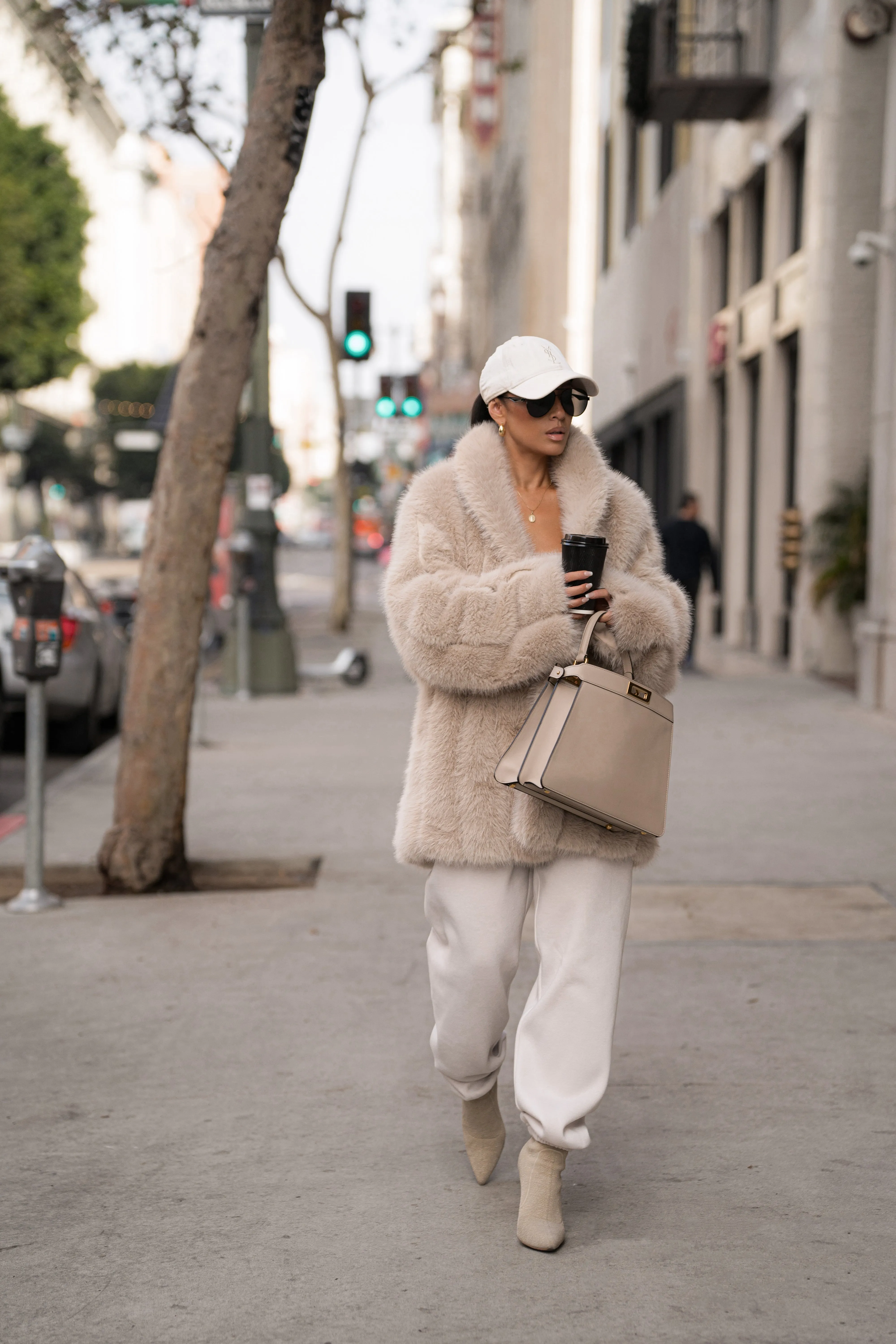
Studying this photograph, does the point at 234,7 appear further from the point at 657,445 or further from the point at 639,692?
the point at 657,445

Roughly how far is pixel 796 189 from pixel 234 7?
1198 cm

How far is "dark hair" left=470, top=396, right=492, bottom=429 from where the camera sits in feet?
12.5

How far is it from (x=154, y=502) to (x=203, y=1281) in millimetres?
4413

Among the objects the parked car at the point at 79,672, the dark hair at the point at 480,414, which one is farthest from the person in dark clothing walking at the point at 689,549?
the dark hair at the point at 480,414

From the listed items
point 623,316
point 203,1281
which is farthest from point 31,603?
point 623,316

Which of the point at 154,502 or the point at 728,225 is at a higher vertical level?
the point at 728,225

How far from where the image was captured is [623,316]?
3259 cm

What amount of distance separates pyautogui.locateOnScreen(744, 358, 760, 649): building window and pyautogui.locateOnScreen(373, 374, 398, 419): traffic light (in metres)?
4.57

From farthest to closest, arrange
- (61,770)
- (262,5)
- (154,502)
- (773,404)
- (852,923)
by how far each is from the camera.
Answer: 1. (773,404)
2. (61,770)
3. (262,5)
4. (154,502)
5. (852,923)

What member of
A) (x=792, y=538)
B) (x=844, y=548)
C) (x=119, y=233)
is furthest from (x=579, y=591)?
(x=119, y=233)

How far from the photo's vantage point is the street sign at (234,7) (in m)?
8.65

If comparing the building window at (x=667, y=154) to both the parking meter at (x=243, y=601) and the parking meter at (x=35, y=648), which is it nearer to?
the parking meter at (x=243, y=601)

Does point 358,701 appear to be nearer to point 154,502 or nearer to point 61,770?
point 61,770

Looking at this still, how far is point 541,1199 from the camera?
3531 millimetres
